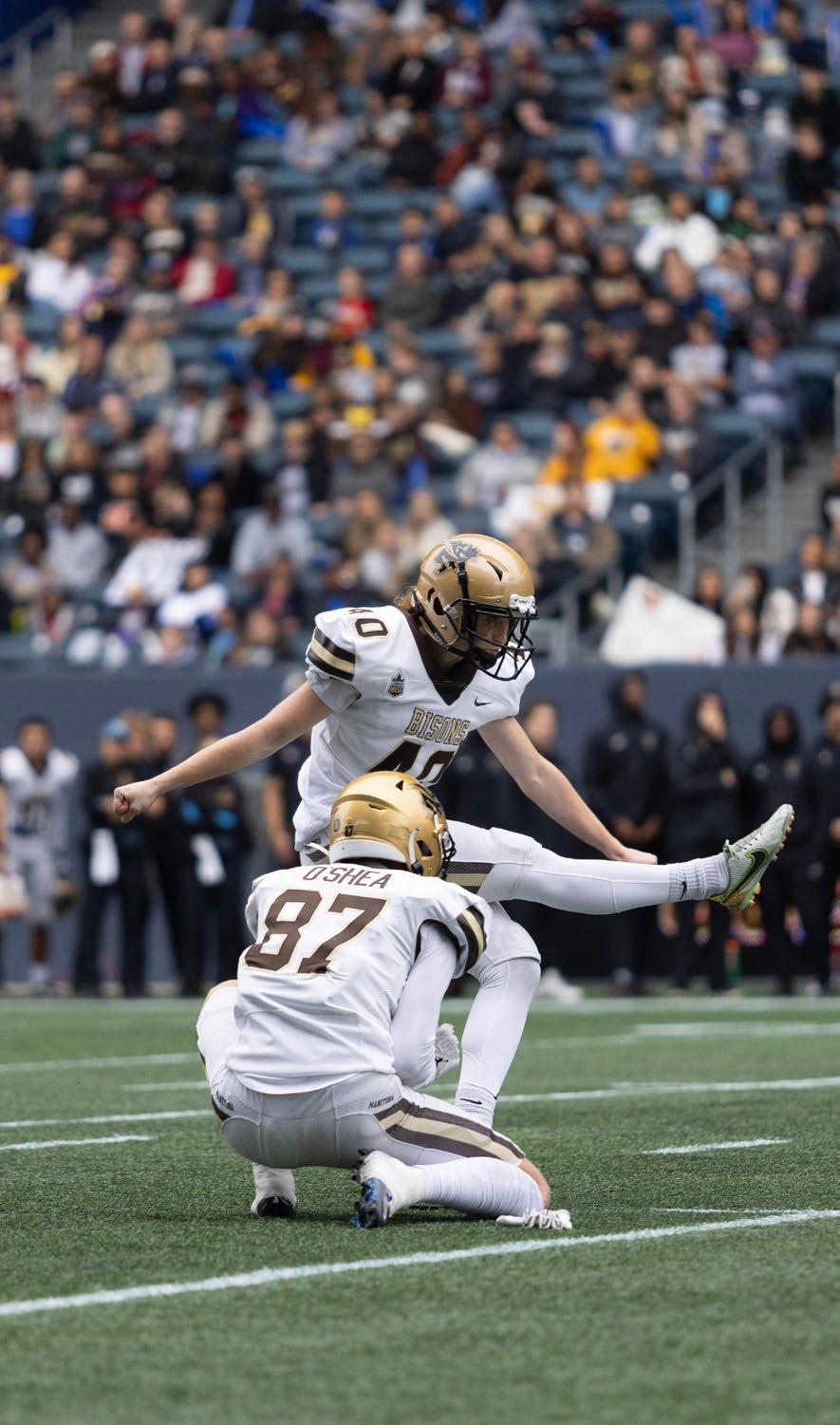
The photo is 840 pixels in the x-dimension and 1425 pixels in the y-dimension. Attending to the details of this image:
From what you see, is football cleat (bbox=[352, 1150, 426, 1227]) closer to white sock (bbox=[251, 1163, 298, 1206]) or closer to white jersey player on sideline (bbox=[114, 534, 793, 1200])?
white sock (bbox=[251, 1163, 298, 1206])

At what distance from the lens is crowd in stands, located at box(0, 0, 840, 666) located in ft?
52.6

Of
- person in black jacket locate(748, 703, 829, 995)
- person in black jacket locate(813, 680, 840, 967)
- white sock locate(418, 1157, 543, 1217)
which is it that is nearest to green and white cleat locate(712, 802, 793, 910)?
white sock locate(418, 1157, 543, 1217)

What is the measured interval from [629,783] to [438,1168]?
30.4 feet

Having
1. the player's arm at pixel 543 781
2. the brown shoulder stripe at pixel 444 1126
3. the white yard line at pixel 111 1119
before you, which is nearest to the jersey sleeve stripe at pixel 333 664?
the player's arm at pixel 543 781

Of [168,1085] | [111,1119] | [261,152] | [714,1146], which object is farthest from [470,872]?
[261,152]

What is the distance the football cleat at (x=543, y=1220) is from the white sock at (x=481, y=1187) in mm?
22

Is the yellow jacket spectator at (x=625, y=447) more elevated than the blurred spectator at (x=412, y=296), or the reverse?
the blurred spectator at (x=412, y=296)

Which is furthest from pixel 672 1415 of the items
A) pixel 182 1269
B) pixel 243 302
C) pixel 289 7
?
pixel 289 7

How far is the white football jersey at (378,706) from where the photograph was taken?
5629 millimetres

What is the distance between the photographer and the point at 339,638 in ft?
18.4

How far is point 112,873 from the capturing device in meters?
14.6

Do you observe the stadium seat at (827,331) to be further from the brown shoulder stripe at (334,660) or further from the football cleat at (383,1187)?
the football cleat at (383,1187)

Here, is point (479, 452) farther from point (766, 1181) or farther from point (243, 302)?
point (766, 1181)

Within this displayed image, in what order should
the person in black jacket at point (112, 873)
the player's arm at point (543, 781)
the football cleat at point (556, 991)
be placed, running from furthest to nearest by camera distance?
the person in black jacket at point (112, 873) < the football cleat at point (556, 991) < the player's arm at point (543, 781)
